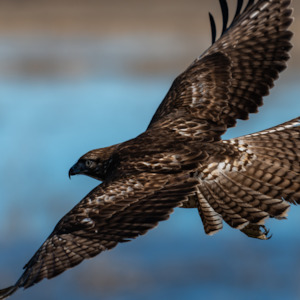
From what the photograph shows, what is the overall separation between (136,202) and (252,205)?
936 mm

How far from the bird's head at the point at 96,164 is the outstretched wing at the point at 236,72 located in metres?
0.43

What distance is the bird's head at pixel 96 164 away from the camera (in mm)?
9953

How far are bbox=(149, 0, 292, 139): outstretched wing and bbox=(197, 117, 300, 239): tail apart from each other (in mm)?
273

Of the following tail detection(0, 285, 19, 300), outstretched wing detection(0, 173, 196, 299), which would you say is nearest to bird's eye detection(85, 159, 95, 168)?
outstretched wing detection(0, 173, 196, 299)

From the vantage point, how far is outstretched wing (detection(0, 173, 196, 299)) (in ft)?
28.2

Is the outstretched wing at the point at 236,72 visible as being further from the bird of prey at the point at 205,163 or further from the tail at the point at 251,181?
the tail at the point at 251,181

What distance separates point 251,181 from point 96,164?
126cm

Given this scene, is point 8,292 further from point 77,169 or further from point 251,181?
point 251,181

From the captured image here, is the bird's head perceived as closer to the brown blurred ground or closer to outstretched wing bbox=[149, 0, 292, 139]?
outstretched wing bbox=[149, 0, 292, 139]

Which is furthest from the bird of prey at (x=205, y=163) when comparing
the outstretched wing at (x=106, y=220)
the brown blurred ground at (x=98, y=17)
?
the brown blurred ground at (x=98, y=17)

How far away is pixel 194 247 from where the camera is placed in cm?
1808

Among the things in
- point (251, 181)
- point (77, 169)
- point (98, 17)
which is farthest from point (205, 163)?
point (98, 17)

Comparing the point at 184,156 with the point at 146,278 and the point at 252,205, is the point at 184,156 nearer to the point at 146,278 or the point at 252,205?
the point at 252,205

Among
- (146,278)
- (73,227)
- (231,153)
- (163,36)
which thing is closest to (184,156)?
(231,153)
